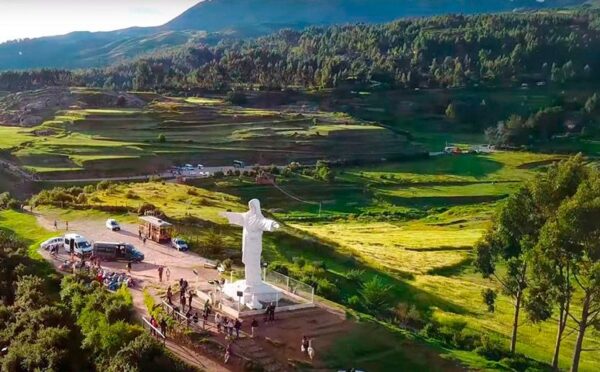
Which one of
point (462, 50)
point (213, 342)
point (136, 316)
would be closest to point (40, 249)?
point (136, 316)

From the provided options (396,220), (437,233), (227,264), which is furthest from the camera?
(396,220)

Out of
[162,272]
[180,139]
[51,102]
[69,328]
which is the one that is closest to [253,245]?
[162,272]

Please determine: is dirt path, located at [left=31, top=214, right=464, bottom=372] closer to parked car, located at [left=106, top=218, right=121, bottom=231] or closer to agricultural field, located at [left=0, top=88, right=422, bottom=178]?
parked car, located at [left=106, top=218, right=121, bottom=231]

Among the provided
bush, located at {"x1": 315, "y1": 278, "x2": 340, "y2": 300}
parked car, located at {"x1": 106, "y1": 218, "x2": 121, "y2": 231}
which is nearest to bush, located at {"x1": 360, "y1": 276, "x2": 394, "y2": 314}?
bush, located at {"x1": 315, "y1": 278, "x2": 340, "y2": 300}

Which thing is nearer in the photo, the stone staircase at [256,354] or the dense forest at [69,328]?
the dense forest at [69,328]

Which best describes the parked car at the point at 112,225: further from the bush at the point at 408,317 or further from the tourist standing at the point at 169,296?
the bush at the point at 408,317

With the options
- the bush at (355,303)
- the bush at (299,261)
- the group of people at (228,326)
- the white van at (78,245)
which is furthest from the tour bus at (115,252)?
the bush at (355,303)

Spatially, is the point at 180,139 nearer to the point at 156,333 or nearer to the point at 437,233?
the point at 437,233
